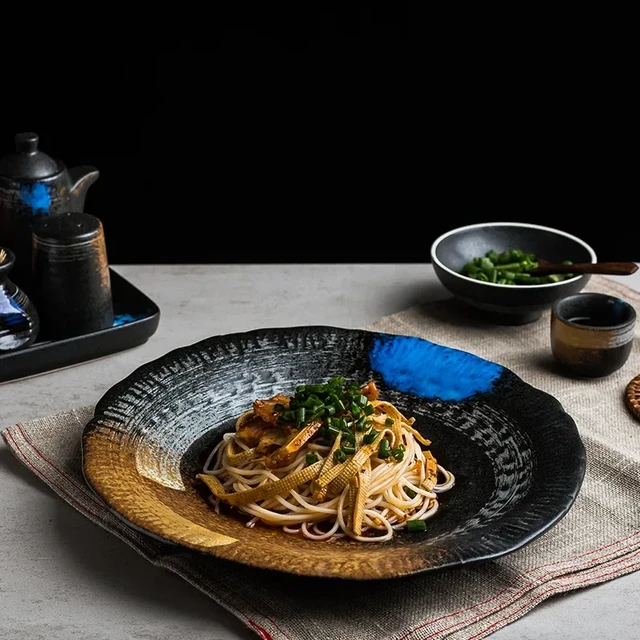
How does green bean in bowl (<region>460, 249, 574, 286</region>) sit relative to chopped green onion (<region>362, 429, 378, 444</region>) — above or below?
below

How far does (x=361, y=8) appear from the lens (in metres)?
4.30

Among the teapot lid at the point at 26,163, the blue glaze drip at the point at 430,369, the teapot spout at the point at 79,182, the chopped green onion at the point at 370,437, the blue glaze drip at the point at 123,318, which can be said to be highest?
the teapot lid at the point at 26,163

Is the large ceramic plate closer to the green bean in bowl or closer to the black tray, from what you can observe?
the black tray

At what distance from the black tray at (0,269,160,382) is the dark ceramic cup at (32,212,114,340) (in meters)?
0.04

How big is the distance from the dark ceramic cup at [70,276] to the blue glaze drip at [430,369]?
0.77 m

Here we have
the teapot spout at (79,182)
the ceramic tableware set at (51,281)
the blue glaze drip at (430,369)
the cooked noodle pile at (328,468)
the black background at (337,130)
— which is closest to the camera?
the cooked noodle pile at (328,468)

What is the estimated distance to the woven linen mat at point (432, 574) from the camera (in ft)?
6.47

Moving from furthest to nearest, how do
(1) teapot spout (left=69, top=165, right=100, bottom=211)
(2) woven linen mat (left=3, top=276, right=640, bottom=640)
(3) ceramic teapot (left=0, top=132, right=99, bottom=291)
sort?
(1) teapot spout (left=69, top=165, right=100, bottom=211), (3) ceramic teapot (left=0, top=132, right=99, bottom=291), (2) woven linen mat (left=3, top=276, right=640, bottom=640)

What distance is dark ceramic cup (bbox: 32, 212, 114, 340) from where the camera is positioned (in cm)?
283

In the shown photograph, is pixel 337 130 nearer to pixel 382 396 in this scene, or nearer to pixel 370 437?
pixel 382 396

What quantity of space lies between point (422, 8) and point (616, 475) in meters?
2.47

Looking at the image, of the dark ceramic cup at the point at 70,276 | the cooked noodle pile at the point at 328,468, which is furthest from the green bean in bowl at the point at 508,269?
the dark ceramic cup at the point at 70,276

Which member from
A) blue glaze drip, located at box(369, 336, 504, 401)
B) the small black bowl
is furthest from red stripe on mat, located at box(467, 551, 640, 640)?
the small black bowl

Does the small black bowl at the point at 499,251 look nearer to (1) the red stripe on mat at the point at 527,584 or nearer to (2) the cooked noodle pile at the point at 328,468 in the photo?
(2) the cooked noodle pile at the point at 328,468
